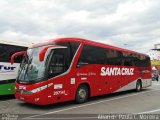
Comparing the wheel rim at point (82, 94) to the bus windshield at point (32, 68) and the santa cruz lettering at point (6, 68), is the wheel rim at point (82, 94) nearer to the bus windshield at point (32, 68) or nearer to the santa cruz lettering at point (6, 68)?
the bus windshield at point (32, 68)

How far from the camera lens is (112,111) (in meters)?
11.1

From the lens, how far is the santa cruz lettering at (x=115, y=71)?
15578mm

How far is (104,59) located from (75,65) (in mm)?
3156

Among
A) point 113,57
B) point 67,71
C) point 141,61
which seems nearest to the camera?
point 67,71

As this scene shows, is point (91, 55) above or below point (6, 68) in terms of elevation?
above

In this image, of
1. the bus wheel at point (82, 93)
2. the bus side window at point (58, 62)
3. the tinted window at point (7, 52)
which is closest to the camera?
the bus side window at point (58, 62)

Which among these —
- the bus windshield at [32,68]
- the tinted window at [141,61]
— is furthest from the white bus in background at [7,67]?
the tinted window at [141,61]

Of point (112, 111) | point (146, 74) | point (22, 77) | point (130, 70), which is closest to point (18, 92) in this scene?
point (22, 77)

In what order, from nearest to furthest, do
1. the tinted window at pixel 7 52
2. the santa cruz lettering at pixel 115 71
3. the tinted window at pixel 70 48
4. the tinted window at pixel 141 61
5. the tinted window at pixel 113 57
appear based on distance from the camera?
the tinted window at pixel 70 48 < the tinted window at pixel 7 52 < the santa cruz lettering at pixel 115 71 < the tinted window at pixel 113 57 < the tinted window at pixel 141 61

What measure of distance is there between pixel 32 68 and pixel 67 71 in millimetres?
1681

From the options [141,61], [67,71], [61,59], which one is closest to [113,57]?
[67,71]

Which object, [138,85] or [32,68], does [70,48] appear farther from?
[138,85]

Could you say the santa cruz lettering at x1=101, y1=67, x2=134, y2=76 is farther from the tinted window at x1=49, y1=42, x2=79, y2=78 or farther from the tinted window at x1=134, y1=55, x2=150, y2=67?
the tinted window at x1=49, y1=42, x2=79, y2=78

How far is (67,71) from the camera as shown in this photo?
1246 centimetres
